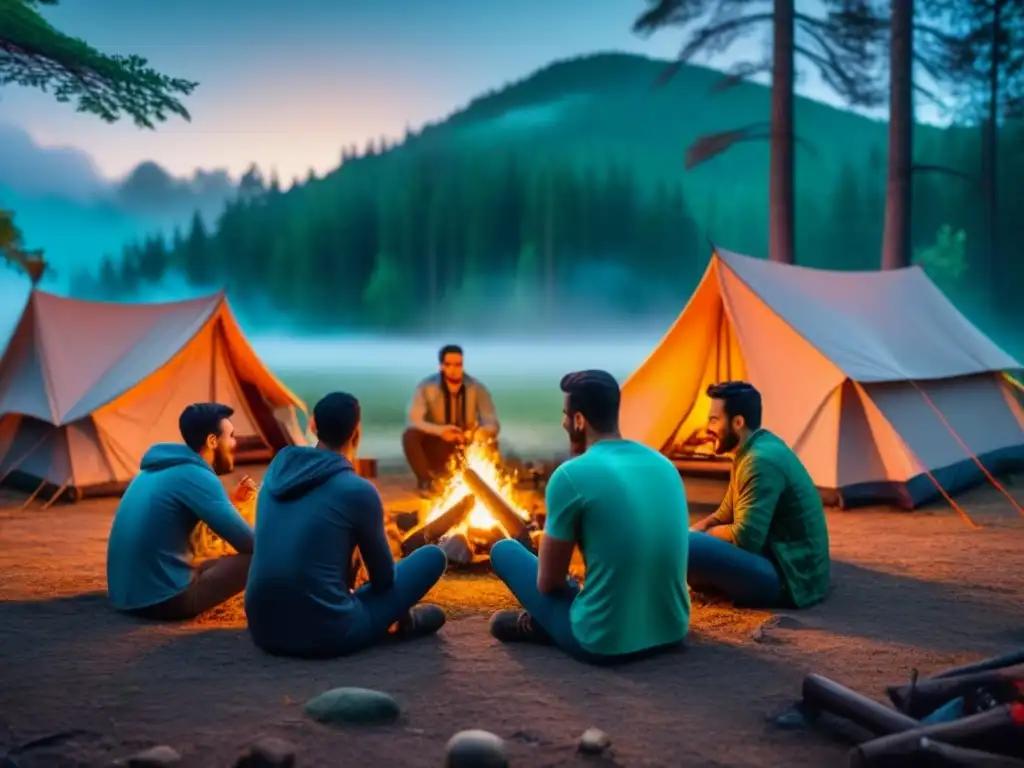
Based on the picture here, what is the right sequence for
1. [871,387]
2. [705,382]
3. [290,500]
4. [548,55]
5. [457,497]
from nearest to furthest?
[290,500] → [457,497] → [871,387] → [705,382] → [548,55]

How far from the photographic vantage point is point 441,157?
5331 centimetres

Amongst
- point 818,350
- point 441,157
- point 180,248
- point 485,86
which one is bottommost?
point 818,350

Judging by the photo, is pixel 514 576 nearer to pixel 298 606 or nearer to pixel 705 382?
pixel 298 606

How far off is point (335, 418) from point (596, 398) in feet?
3.39

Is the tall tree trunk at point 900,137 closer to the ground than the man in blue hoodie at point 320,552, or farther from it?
farther from it

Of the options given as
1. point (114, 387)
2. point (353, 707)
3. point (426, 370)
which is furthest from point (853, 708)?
point (426, 370)

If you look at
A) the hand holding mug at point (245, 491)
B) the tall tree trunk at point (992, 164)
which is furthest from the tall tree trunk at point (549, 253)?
the hand holding mug at point (245, 491)

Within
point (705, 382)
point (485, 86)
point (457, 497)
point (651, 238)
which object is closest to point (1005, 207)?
point (651, 238)

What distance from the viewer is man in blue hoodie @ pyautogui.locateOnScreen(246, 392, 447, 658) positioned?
3416mm

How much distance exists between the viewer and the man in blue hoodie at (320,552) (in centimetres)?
342

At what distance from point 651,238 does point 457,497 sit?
38395 millimetres

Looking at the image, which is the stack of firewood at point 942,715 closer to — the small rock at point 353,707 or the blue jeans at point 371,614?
the small rock at point 353,707

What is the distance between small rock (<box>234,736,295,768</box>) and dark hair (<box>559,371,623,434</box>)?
1577 mm

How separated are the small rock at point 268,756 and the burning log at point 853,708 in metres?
1.65
